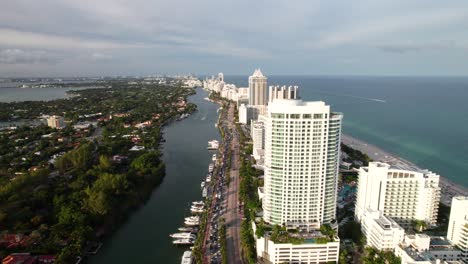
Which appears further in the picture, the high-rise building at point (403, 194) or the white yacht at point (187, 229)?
the white yacht at point (187, 229)

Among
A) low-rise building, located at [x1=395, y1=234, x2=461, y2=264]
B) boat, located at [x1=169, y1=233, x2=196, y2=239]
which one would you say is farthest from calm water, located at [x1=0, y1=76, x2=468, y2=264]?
low-rise building, located at [x1=395, y1=234, x2=461, y2=264]

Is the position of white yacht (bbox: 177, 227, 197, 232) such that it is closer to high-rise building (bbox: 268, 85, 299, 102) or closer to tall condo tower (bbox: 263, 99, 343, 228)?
tall condo tower (bbox: 263, 99, 343, 228)

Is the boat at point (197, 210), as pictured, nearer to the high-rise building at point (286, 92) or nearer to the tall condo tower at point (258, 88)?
→ the high-rise building at point (286, 92)

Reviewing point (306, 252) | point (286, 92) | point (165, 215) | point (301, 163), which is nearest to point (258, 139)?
point (286, 92)

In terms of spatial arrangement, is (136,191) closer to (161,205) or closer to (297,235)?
(161,205)

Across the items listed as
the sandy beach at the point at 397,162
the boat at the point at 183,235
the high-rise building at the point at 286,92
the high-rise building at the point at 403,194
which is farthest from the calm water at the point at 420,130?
the boat at the point at 183,235

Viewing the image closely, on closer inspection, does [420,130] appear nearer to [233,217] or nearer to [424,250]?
[424,250]

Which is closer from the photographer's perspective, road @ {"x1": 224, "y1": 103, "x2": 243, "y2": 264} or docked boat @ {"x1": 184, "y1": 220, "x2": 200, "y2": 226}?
road @ {"x1": 224, "y1": 103, "x2": 243, "y2": 264}
